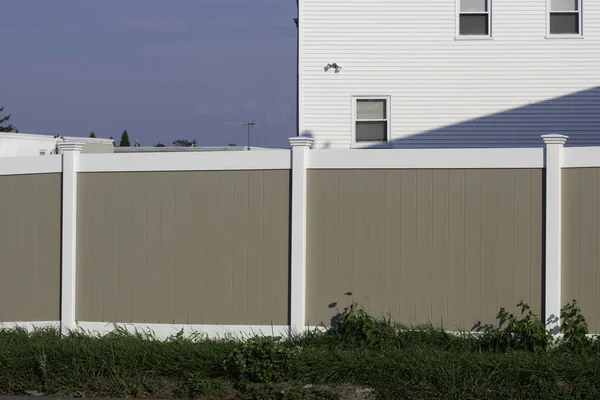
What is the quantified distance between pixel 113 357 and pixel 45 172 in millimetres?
2888

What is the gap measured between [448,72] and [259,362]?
9.43m

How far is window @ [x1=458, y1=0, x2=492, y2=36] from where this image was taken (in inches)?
629

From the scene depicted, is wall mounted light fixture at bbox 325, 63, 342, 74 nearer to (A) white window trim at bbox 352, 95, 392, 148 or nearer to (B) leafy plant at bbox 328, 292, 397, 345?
(A) white window trim at bbox 352, 95, 392, 148

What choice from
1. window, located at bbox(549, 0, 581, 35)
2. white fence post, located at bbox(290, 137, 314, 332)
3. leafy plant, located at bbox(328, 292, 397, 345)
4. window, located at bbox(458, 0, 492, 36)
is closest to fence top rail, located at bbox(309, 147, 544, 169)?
white fence post, located at bbox(290, 137, 314, 332)

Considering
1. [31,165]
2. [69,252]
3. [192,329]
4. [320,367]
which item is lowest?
[320,367]

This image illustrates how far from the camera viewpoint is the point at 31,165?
10.4 meters

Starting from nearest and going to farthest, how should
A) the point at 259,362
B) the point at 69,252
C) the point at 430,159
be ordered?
the point at 259,362, the point at 430,159, the point at 69,252

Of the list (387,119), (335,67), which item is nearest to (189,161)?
(335,67)

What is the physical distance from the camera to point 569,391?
297 inches

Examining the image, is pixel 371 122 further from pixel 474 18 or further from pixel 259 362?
pixel 259 362

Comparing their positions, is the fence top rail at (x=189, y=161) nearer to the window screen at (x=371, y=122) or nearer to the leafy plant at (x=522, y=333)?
the leafy plant at (x=522, y=333)

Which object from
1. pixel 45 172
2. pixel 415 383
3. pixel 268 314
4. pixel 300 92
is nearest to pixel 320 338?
pixel 268 314

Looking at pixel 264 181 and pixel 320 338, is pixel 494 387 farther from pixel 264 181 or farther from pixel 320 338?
pixel 264 181

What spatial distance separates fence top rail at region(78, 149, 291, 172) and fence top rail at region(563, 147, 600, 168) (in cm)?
298
